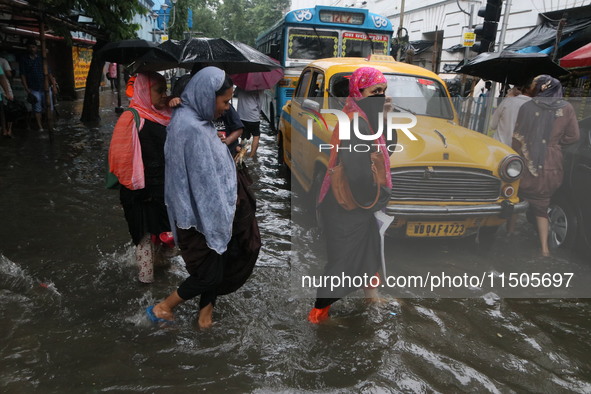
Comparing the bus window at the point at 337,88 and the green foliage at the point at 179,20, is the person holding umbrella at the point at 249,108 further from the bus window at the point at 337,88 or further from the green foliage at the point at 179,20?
the green foliage at the point at 179,20

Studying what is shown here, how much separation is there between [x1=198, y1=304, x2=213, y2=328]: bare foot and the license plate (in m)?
1.97

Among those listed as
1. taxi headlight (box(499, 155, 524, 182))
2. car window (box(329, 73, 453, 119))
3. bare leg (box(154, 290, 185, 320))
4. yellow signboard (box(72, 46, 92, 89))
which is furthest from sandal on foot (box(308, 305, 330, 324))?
yellow signboard (box(72, 46, 92, 89))

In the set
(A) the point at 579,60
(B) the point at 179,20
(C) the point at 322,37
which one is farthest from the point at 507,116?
(B) the point at 179,20

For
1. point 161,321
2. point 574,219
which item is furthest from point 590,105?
point 161,321

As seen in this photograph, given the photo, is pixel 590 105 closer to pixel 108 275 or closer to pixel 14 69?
pixel 108 275

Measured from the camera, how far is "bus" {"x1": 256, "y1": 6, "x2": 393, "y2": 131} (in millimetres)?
10297

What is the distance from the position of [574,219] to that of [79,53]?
20.8 metres

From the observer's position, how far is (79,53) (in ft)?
66.0

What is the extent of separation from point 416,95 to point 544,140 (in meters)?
1.48

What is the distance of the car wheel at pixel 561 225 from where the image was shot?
15.2 ft

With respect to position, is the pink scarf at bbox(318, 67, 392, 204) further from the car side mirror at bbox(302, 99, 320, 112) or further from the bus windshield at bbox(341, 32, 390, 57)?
the bus windshield at bbox(341, 32, 390, 57)

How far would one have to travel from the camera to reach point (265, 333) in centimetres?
321

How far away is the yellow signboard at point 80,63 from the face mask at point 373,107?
19.4 metres

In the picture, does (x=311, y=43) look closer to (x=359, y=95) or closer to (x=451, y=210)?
(x=451, y=210)
